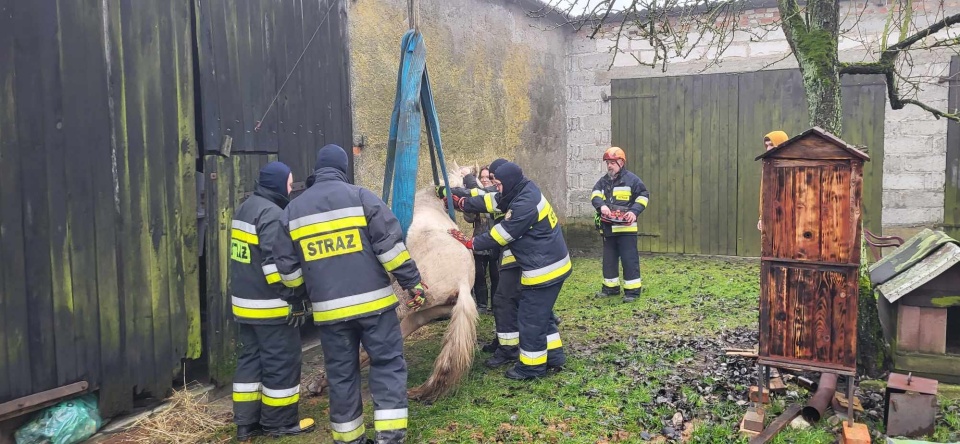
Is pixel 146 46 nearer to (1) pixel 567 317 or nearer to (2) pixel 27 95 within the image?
(2) pixel 27 95

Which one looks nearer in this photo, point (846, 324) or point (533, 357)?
point (846, 324)

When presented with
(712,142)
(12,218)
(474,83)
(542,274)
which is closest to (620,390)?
(542,274)

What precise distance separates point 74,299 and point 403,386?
82.7 inches

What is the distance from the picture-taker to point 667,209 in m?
11.7

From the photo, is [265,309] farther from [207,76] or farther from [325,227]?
[207,76]

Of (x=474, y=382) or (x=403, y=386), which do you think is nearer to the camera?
(x=403, y=386)

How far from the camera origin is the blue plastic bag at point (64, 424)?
4.03 metres

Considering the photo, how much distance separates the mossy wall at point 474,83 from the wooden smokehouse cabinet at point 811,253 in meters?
4.28

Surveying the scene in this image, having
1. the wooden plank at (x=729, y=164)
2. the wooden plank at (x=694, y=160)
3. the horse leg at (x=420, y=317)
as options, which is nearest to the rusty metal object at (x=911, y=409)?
the horse leg at (x=420, y=317)

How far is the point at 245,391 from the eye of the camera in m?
4.53

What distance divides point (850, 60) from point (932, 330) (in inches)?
263

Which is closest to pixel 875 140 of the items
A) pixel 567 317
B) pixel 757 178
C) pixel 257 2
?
pixel 757 178

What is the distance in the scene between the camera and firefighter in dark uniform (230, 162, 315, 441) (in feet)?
14.5

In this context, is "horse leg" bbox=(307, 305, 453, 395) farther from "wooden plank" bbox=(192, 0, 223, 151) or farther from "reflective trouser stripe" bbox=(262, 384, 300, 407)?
"wooden plank" bbox=(192, 0, 223, 151)
